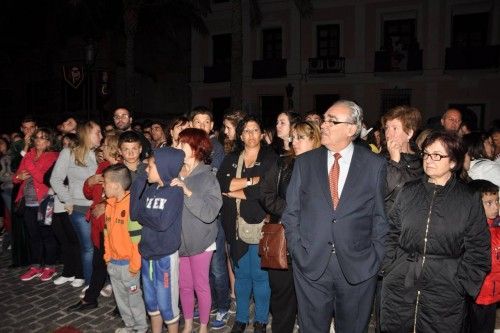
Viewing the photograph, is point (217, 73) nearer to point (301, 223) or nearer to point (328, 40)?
point (328, 40)

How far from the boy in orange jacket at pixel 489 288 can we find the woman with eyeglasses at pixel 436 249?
0.48m

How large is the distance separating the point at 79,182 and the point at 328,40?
781 inches

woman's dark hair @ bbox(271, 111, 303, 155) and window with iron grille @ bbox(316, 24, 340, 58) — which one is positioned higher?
window with iron grille @ bbox(316, 24, 340, 58)

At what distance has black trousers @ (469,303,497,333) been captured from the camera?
3537 mm

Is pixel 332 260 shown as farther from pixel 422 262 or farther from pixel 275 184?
pixel 275 184

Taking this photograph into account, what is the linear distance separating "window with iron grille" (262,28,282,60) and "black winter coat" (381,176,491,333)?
21.4 metres

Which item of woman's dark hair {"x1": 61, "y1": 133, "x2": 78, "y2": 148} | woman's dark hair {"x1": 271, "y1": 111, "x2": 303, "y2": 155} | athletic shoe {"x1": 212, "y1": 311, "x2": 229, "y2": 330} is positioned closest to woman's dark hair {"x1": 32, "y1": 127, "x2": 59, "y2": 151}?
woman's dark hair {"x1": 61, "y1": 133, "x2": 78, "y2": 148}

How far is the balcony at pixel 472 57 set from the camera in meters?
19.1

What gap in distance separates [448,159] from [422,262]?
83cm

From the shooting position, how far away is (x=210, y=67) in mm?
24906

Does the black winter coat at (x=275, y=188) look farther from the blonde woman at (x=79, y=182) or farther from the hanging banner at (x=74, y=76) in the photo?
the hanging banner at (x=74, y=76)

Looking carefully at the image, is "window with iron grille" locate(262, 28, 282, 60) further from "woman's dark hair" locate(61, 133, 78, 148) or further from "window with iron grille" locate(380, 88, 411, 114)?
"woman's dark hair" locate(61, 133, 78, 148)

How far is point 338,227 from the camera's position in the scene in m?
3.02

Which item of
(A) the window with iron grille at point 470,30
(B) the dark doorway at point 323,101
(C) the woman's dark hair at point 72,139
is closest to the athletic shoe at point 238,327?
(C) the woman's dark hair at point 72,139
